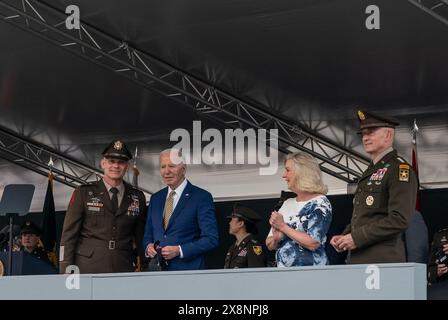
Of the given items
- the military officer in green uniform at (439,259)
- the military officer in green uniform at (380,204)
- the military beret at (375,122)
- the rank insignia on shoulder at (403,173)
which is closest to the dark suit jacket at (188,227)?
the military officer in green uniform at (380,204)

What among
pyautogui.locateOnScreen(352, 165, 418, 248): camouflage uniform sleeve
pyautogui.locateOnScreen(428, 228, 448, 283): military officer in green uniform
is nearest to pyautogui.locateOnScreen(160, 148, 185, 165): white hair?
pyautogui.locateOnScreen(352, 165, 418, 248): camouflage uniform sleeve

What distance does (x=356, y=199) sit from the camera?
127 inches

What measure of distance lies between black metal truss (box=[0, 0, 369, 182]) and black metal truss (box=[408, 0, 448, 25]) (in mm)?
2525

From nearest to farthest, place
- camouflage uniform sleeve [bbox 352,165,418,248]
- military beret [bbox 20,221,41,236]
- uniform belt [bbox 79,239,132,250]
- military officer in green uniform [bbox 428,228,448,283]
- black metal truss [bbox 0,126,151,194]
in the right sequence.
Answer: camouflage uniform sleeve [bbox 352,165,418,248], uniform belt [bbox 79,239,132,250], military officer in green uniform [bbox 428,228,448,283], military beret [bbox 20,221,41,236], black metal truss [bbox 0,126,151,194]

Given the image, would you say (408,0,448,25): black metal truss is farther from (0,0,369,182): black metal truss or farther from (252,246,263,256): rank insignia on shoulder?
(0,0,369,182): black metal truss

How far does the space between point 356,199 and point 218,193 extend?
19.9 ft

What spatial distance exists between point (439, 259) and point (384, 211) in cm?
262

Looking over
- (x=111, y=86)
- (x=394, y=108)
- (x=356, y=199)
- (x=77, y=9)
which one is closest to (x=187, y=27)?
(x=77, y=9)

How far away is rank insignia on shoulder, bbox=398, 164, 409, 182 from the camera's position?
9.95ft

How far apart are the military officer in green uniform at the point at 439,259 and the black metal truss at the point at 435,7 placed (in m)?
1.37

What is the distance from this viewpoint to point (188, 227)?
3.81 meters

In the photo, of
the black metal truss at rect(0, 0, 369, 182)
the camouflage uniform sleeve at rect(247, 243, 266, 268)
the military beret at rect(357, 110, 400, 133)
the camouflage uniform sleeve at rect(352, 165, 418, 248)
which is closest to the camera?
the camouflage uniform sleeve at rect(352, 165, 418, 248)

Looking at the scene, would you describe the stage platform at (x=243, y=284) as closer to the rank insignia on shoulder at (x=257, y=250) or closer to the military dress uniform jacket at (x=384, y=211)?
the military dress uniform jacket at (x=384, y=211)

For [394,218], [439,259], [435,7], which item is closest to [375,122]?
[394,218]
